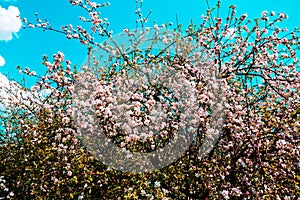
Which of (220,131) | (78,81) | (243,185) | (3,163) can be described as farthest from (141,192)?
(3,163)

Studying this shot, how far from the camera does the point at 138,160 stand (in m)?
5.44

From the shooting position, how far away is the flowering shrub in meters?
5.46

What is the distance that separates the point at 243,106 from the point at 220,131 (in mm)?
898

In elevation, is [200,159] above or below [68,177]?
above

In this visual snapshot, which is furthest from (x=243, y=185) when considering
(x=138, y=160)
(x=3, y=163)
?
(x=3, y=163)

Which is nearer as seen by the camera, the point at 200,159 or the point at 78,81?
the point at 200,159

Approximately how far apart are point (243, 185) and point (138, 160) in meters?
2.26

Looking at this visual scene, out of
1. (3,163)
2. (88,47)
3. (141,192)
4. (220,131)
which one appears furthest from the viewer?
(3,163)

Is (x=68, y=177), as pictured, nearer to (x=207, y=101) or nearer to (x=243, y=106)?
(x=207, y=101)

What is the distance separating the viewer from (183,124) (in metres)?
5.71

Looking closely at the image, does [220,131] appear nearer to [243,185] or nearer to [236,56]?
[243,185]

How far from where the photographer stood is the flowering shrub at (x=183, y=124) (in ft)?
17.9

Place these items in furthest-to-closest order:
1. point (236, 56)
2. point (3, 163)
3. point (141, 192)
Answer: point (3, 163) → point (236, 56) → point (141, 192)

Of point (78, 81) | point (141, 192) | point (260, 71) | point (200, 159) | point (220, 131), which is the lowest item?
point (141, 192)
